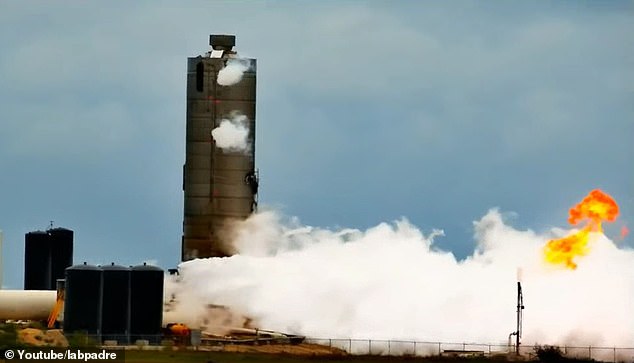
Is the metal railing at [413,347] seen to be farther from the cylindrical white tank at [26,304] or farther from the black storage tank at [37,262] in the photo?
Result: the black storage tank at [37,262]

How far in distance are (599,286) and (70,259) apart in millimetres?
50155

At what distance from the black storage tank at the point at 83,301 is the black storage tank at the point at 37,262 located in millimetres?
35126

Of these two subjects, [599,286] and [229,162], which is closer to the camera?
[599,286]

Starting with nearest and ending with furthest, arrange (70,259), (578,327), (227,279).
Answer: (578,327) → (227,279) → (70,259)

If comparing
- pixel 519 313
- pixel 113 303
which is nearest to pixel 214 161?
pixel 113 303

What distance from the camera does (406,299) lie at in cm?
12762

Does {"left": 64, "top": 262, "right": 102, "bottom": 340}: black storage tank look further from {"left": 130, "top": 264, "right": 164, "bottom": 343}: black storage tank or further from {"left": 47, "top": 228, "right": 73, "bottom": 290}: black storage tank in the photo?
{"left": 47, "top": 228, "right": 73, "bottom": 290}: black storage tank

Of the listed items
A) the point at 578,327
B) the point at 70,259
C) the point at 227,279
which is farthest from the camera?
the point at 70,259

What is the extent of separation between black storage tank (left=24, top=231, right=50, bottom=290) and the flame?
47.5 metres

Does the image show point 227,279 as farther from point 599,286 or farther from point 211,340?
point 599,286

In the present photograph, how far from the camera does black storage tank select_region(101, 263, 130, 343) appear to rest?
124m

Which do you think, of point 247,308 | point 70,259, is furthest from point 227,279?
point 70,259

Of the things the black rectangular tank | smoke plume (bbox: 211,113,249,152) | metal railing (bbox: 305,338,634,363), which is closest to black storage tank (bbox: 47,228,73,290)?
the black rectangular tank

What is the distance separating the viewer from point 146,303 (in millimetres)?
125500
